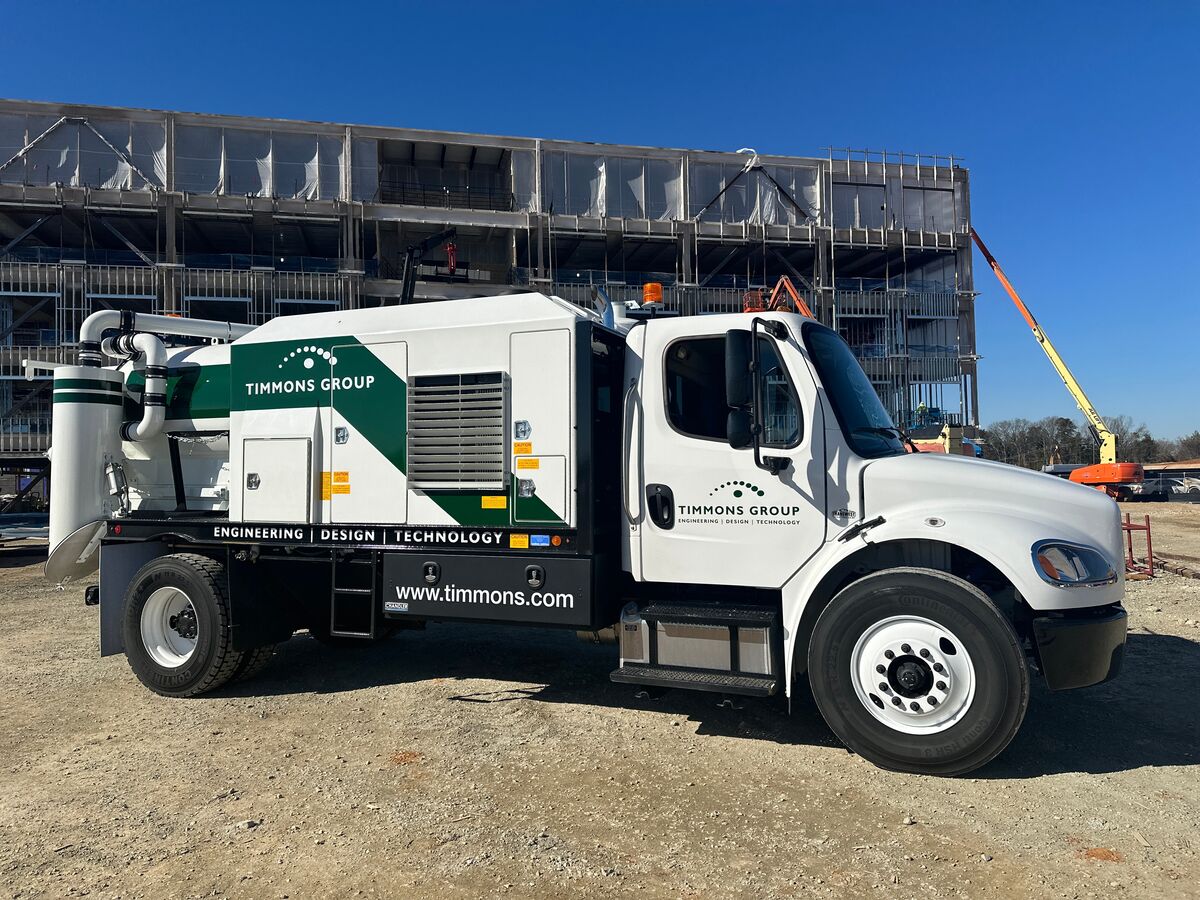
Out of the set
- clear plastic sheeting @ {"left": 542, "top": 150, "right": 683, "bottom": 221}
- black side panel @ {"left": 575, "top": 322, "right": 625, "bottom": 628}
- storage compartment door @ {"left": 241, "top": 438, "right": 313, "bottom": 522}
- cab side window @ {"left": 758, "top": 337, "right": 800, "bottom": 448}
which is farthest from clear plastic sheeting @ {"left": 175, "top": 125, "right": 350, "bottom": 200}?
cab side window @ {"left": 758, "top": 337, "right": 800, "bottom": 448}

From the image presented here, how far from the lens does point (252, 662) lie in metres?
6.73

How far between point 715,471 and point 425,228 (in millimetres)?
32965

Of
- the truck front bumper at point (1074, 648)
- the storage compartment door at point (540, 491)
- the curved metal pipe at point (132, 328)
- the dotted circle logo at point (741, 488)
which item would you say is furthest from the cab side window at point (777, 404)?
the curved metal pipe at point (132, 328)

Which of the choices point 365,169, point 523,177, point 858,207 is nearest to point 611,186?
point 523,177

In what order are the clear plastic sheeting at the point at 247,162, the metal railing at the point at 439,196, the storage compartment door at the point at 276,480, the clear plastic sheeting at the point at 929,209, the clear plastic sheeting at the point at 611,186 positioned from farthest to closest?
the clear plastic sheeting at the point at 929,209
the metal railing at the point at 439,196
the clear plastic sheeting at the point at 611,186
the clear plastic sheeting at the point at 247,162
the storage compartment door at the point at 276,480

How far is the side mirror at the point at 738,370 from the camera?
188 inches

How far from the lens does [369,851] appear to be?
380 centimetres

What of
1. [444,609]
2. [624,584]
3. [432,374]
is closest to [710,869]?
[624,584]

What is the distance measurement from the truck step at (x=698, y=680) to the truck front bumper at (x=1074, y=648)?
1.59 metres

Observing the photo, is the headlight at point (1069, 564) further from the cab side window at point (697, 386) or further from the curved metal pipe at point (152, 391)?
the curved metal pipe at point (152, 391)

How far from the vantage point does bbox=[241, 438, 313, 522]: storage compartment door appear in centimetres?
618

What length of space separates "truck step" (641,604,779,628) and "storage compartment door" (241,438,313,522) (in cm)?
295

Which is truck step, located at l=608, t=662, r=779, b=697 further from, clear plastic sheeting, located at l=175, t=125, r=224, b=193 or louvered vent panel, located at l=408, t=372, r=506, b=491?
clear plastic sheeting, located at l=175, t=125, r=224, b=193

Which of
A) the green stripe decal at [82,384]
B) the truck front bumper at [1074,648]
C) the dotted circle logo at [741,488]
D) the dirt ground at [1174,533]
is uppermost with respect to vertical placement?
the green stripe decal at [82,384]
